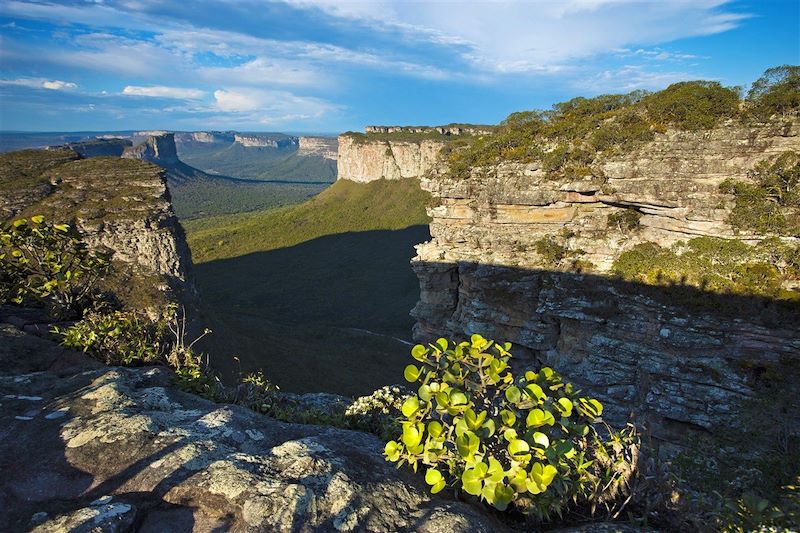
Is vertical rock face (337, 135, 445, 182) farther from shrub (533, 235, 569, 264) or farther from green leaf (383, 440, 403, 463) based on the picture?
green leaf (383, 440, 403, 463)

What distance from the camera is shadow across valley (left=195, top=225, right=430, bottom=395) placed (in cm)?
2681

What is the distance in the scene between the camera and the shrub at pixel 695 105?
622 inches

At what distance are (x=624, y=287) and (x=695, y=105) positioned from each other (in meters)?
7.77

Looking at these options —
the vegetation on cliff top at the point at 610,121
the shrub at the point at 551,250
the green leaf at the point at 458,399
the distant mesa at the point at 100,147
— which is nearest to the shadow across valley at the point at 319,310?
the shrub at the point at 551,250

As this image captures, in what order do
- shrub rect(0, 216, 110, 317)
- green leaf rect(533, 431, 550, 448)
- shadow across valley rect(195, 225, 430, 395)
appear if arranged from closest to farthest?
green leaf rect(533, 431, 550, 448) → shrub rect(0, 216, 110, 317) → shadow across valley rect(195, 225, 430, 395)

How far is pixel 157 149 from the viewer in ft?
610

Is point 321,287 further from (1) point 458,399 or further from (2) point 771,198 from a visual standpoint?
(1) point 458,399

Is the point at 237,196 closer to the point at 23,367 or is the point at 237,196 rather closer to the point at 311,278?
the point at 311,278

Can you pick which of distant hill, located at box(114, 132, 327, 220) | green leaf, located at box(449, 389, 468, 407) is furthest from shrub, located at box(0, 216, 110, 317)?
distant hill, located at box(114, 132, 327, 220)

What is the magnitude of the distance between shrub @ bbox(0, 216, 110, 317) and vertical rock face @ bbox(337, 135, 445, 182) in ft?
267

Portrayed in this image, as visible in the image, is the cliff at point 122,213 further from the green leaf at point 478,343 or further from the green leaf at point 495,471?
the green leaf at point 495,471

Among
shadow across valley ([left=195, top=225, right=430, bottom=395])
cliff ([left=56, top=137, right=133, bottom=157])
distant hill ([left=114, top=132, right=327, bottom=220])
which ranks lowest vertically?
shadow across valley ([left=195, top=225, right=430, bottom=395])

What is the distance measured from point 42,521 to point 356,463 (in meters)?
2.57

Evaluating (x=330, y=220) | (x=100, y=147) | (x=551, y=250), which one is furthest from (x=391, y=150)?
(x=100, y=147)
